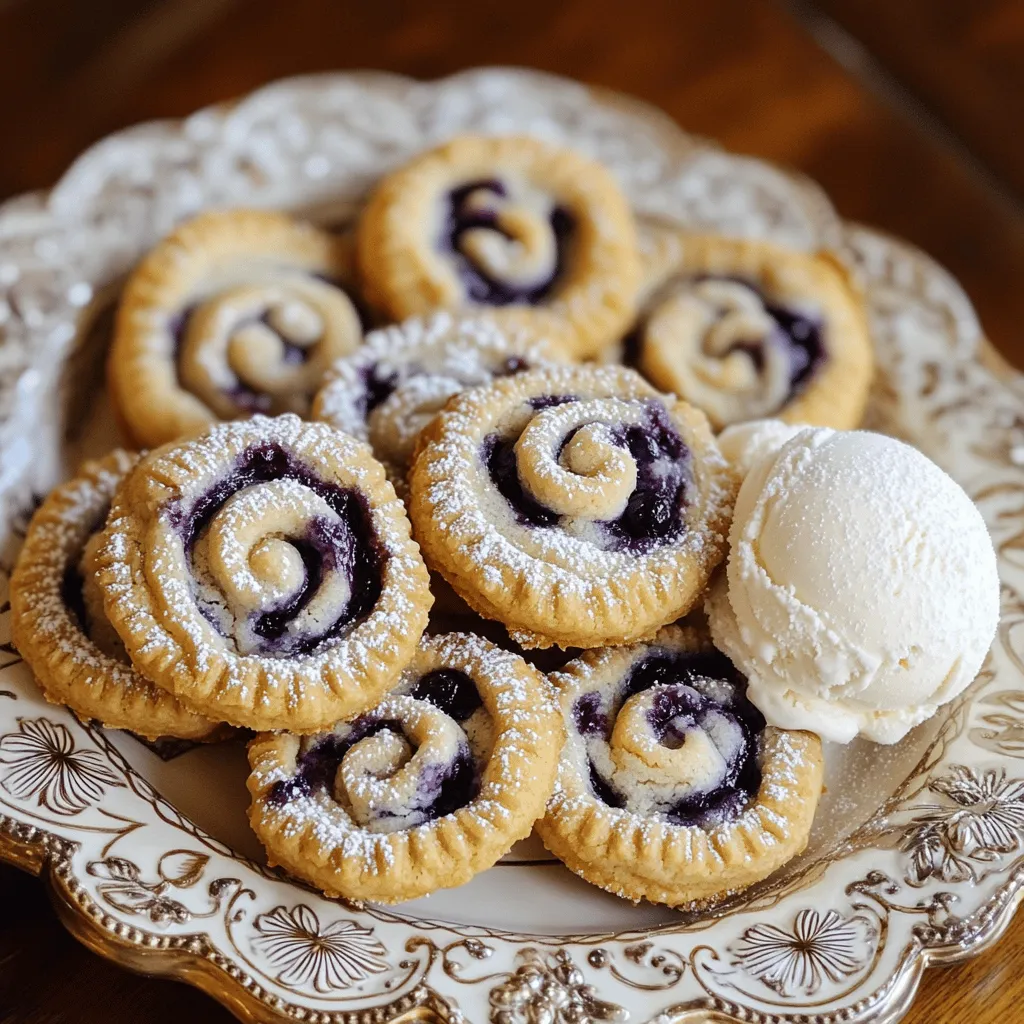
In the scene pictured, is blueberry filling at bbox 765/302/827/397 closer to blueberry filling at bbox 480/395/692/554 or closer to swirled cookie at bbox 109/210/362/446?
blueberry filling at bbox 480/395/692/554

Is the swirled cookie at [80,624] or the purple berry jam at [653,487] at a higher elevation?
the purple berry jam at [653,487]

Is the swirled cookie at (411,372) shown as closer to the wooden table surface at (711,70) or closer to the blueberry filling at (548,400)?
the blueberry filling at (548,400)

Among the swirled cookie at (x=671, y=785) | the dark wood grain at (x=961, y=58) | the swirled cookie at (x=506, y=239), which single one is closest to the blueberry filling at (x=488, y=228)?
the swirled cookie at (x=506, y=239)

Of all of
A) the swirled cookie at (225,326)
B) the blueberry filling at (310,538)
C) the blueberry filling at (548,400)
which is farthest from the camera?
the swirled cookie at (225,326)

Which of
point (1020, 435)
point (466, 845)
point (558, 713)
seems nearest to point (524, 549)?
point (558, 713)

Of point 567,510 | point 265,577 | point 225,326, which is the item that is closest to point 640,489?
point 567,510

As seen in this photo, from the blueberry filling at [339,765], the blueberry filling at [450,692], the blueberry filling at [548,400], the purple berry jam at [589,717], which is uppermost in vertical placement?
the blueberry filling at [548,400]
